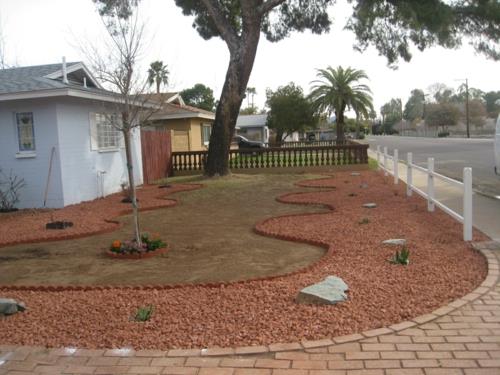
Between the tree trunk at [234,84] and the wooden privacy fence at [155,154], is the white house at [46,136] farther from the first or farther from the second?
the tree trunk at [234,84]

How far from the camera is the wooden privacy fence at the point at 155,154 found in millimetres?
18844

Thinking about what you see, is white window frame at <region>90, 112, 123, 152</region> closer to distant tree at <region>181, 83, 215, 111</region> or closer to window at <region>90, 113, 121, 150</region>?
window at <region>90, 113, 121, 150</region>

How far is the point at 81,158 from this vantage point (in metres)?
13.5

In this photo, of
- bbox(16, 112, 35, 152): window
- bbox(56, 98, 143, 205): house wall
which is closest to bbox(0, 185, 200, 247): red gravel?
bbox(56, 98, 143, 205): house wall

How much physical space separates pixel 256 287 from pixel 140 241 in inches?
103

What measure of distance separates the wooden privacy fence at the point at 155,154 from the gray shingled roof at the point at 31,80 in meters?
4.04

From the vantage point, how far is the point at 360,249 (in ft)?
22.9

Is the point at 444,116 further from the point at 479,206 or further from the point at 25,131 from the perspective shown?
the point at 25,131

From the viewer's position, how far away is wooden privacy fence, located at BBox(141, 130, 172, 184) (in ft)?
61.8

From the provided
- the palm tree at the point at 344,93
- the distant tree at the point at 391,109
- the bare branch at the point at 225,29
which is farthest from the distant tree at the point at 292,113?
the distant tree at the point at 391,109

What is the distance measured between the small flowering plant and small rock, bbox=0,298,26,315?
2.35 m

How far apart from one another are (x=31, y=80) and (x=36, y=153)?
76.9 inches

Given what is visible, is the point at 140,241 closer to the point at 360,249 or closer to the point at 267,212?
the point at 360,249

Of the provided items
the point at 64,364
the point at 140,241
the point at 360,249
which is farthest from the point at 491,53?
the point at 64,364
